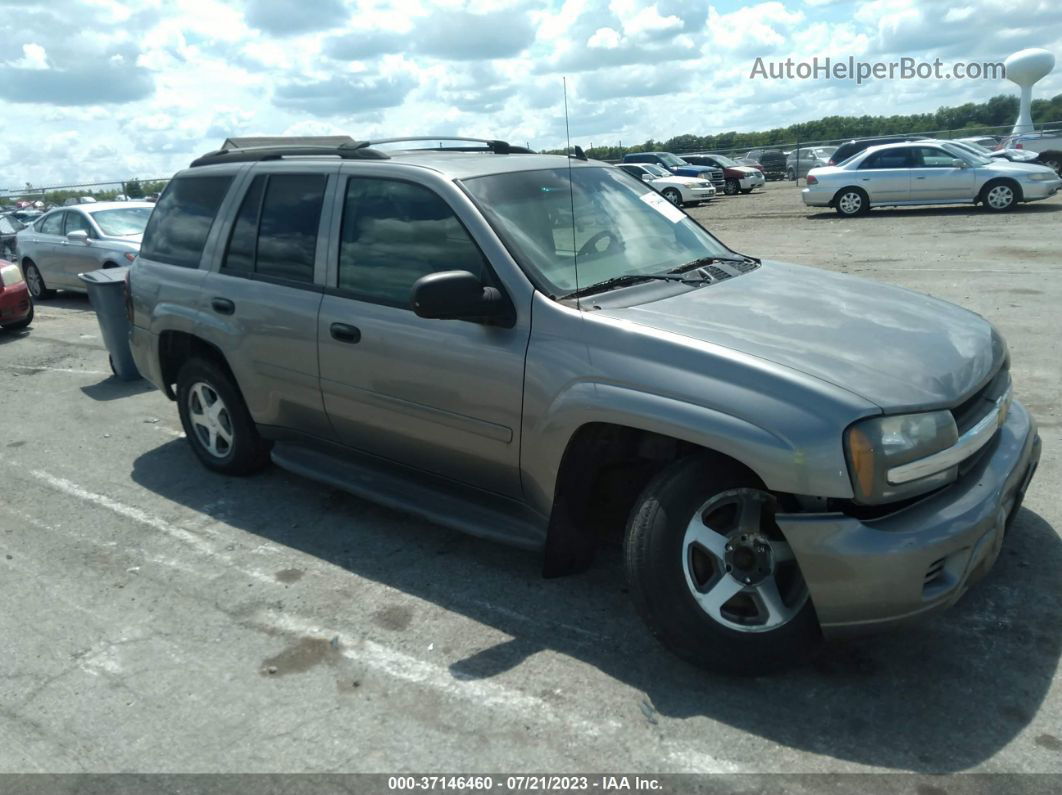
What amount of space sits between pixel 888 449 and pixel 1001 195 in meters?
19.4

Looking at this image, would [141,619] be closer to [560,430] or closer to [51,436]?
[560,430]

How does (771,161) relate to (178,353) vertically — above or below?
above

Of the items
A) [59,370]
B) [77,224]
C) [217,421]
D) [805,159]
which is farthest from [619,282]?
[805,159]

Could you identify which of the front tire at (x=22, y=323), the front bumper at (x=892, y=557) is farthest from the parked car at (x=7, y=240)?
the front bumper at (x=892, y=557)

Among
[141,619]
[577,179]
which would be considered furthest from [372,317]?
[141,619]

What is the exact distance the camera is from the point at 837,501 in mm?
3105

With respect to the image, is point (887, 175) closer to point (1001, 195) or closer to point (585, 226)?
point (1001, 195)

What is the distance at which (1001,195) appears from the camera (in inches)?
779

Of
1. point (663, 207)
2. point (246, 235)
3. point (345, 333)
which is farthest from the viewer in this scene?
point (246, 235)

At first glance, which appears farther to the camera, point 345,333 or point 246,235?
point 246,235

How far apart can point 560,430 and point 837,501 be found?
109 centimetres

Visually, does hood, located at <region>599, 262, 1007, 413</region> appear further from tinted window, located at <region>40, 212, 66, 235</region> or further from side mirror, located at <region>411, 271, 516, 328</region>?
tinted window, located at <region>40, 212, 66, 235</region>

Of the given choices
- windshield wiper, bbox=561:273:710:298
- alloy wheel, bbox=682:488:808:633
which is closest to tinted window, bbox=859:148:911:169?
windshield wiper, bbox=561:273:710:298

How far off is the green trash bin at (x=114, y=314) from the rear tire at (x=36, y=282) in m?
7.62
